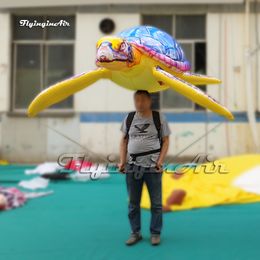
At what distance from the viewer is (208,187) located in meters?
5.38

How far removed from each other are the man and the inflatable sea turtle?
9.7 inches

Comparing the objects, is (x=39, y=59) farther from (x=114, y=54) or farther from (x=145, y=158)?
(x=114, y=54)

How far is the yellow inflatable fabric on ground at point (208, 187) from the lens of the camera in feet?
16.7

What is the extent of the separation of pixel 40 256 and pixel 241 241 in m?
1.73

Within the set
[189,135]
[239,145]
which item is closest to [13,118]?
[189,135]

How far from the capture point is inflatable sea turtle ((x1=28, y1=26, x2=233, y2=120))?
320 cm

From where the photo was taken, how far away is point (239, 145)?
9.33 m

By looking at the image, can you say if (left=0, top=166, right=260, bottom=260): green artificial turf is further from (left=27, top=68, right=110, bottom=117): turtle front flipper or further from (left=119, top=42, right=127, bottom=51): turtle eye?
(left=119, top=42, right=127, bottom=51): turtle eye

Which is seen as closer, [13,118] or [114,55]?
[114,55]

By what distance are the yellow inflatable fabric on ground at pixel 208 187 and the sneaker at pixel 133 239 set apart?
1166 mm

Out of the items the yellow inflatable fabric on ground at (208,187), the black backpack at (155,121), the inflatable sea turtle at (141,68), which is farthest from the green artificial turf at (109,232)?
the inflatable sea turtle at (141,68)

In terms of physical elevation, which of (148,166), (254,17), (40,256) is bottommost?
(40,256)

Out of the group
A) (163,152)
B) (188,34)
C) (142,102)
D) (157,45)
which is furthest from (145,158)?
(188,34)

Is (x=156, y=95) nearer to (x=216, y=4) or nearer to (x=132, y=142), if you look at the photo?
(x=216, y=4)
